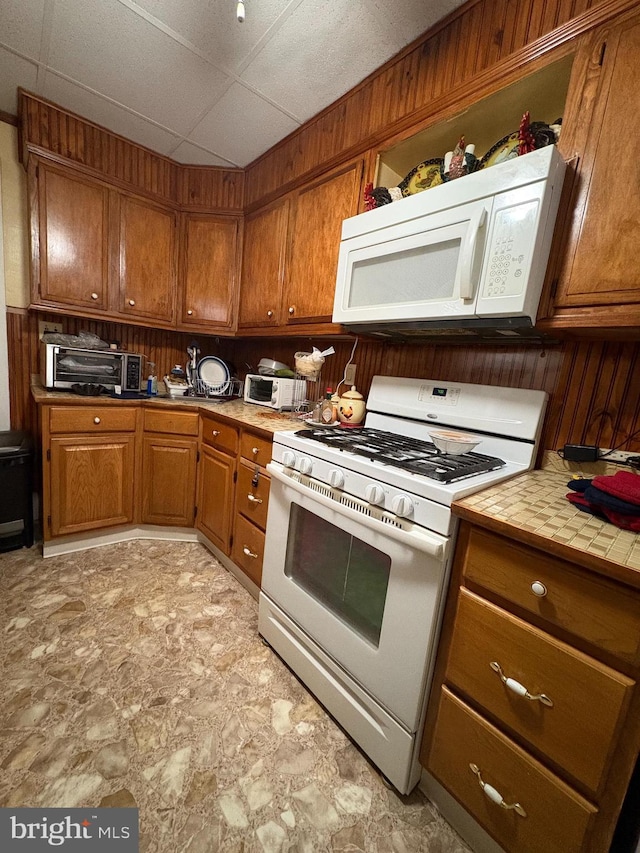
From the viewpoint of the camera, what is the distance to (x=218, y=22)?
1286 millimetres

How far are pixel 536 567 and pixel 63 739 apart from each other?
1.43 m

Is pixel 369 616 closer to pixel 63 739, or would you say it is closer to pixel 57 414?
pixel 63 739

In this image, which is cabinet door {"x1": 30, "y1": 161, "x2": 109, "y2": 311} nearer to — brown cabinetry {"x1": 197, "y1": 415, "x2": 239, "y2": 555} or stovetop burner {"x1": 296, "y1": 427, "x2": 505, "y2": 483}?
brown cabinetry {"x1": 197, "y1": 415, "x2": 239, "y2": 555}

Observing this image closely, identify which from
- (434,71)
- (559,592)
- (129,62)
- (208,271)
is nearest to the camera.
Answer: (559,592)

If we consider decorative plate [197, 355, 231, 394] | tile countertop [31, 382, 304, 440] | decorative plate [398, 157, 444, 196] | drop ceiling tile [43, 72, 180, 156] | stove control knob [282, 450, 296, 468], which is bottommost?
stove control knob [282, 450, 296, 468]

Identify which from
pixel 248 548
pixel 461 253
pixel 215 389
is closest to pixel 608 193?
pixel 461 253

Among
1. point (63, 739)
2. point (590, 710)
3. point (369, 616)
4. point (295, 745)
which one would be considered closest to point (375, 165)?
point (369, 616)

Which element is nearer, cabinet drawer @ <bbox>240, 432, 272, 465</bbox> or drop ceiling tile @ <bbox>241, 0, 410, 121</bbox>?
drop ceiling tile @ <bbox>241, 0, 410, 121</bbox>

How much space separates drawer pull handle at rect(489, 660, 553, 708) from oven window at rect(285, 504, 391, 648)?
1.03ft

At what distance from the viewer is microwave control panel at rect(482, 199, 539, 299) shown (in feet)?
3.15

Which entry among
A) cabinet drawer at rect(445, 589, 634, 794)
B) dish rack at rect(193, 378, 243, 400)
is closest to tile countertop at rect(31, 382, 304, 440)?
dish rack at rect(193, 378, 243, 400)

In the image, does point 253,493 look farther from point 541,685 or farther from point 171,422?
point 541,685

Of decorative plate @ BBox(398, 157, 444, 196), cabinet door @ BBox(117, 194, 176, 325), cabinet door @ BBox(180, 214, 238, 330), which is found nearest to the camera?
decorative plate @ BBox(398, 157, 444, 196)

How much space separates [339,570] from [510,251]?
3.69ft
